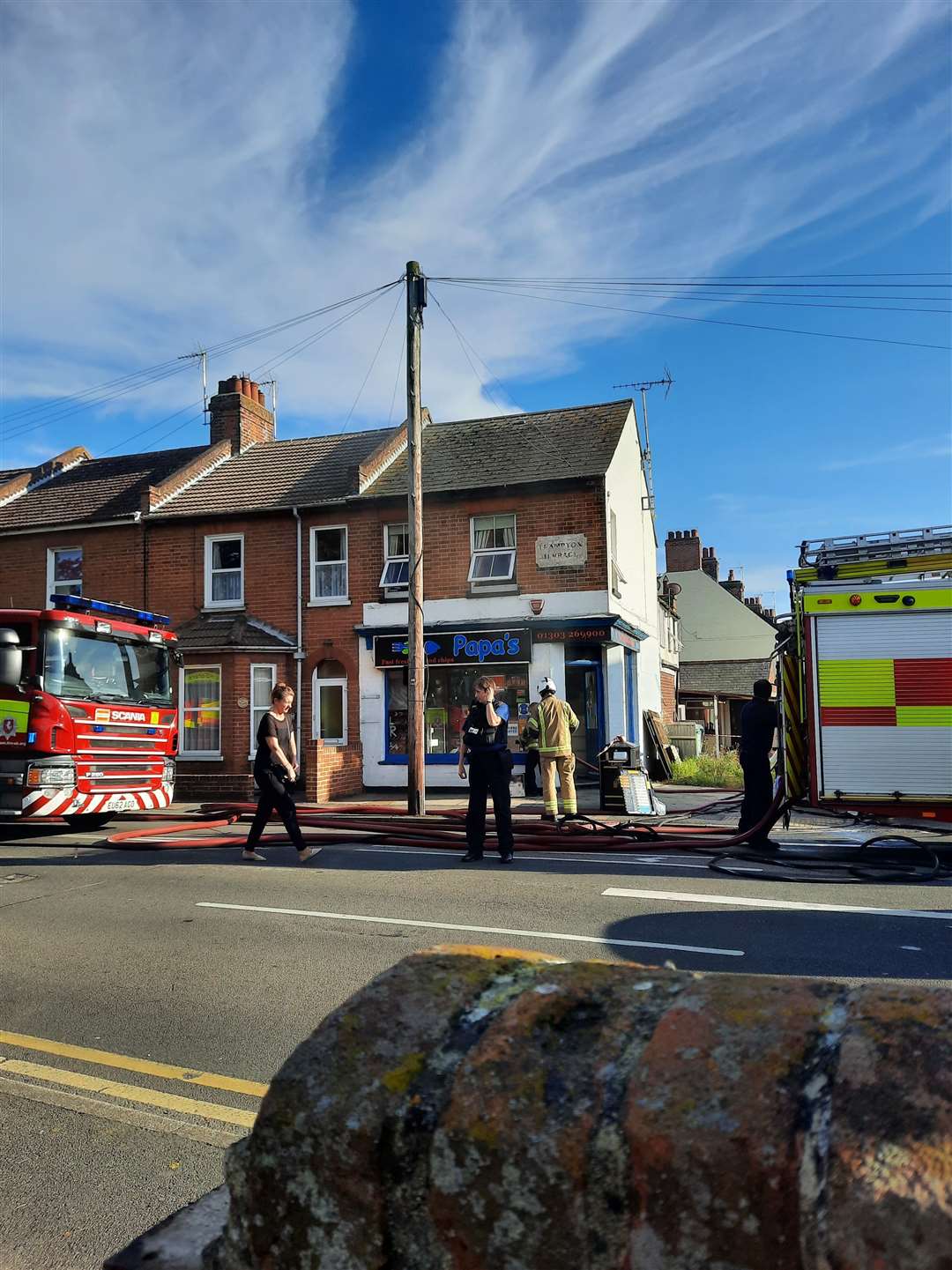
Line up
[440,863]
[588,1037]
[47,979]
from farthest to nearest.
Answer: [440,863] < [47,979] < [588,1037]

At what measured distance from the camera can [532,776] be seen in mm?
17047

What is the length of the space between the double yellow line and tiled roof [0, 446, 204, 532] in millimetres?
18992

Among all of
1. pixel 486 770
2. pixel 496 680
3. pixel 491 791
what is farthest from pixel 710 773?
pixel 486 770

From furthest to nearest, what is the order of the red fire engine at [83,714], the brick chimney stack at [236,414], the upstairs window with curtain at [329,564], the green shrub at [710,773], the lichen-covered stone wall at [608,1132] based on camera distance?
the brick chimney stack at [236,414] → the upstairs window with curtain at [329,564] → the green shrub at [710,773] → the red fire engine at [83,714] → the lichen-covered stone wall at [608,1132]

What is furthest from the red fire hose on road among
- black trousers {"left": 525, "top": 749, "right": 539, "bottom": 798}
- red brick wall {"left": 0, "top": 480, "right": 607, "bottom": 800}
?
red brick wall {"left": 0, "top": 480, "right": 607, "bottom": 800}

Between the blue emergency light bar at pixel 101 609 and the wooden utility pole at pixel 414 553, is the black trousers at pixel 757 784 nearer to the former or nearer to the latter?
the wooden utility pole at pixel 414 553

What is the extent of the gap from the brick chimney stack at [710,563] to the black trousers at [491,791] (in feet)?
109

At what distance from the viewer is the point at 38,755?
36.6ft

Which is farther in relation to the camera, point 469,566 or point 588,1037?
point 469,566

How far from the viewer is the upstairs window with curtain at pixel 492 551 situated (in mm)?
18812

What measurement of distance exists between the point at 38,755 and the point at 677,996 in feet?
36.9

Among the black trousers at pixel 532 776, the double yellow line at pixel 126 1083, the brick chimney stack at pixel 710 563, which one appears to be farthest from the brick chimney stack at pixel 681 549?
the double yellow line at pixel 126 1083

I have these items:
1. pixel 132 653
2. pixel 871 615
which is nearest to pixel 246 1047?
pixel 871 615

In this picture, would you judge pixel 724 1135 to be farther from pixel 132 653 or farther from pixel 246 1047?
pixel 132 653
